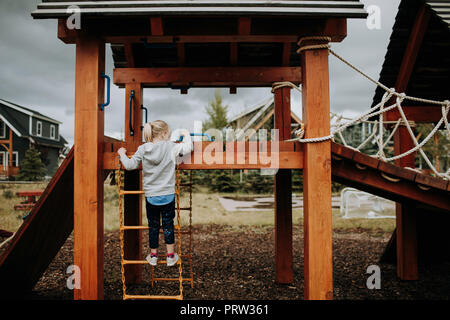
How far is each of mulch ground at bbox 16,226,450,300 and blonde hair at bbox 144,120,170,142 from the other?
2414mm

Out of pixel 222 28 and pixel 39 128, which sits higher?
pixel 39 128

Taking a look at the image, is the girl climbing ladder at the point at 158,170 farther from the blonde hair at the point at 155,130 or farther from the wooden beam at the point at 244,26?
the wooden beam at the point at 244,26

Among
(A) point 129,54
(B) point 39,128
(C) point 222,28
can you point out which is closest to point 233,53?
(A) point 129,54

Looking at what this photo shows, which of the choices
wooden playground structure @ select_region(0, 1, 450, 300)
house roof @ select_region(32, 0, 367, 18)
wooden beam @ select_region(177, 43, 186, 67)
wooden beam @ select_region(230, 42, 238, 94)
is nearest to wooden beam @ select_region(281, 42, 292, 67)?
wooden beam @ select_region(230, 42, 238, 94)

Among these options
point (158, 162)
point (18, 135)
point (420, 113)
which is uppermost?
point (18, 135)

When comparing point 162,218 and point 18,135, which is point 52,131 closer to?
point 18,135

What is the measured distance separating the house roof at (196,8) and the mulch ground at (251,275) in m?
3.46

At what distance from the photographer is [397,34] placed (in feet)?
16.7

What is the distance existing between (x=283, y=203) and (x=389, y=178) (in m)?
1.73

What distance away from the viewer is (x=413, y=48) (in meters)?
4.99

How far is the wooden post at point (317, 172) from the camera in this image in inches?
118

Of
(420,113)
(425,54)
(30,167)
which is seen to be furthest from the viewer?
(30,167)

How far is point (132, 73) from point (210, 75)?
1.08 metres

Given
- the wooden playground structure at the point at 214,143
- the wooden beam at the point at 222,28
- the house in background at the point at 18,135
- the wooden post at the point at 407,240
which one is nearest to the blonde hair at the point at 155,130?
the wooden playground structure at the point at 214,143
